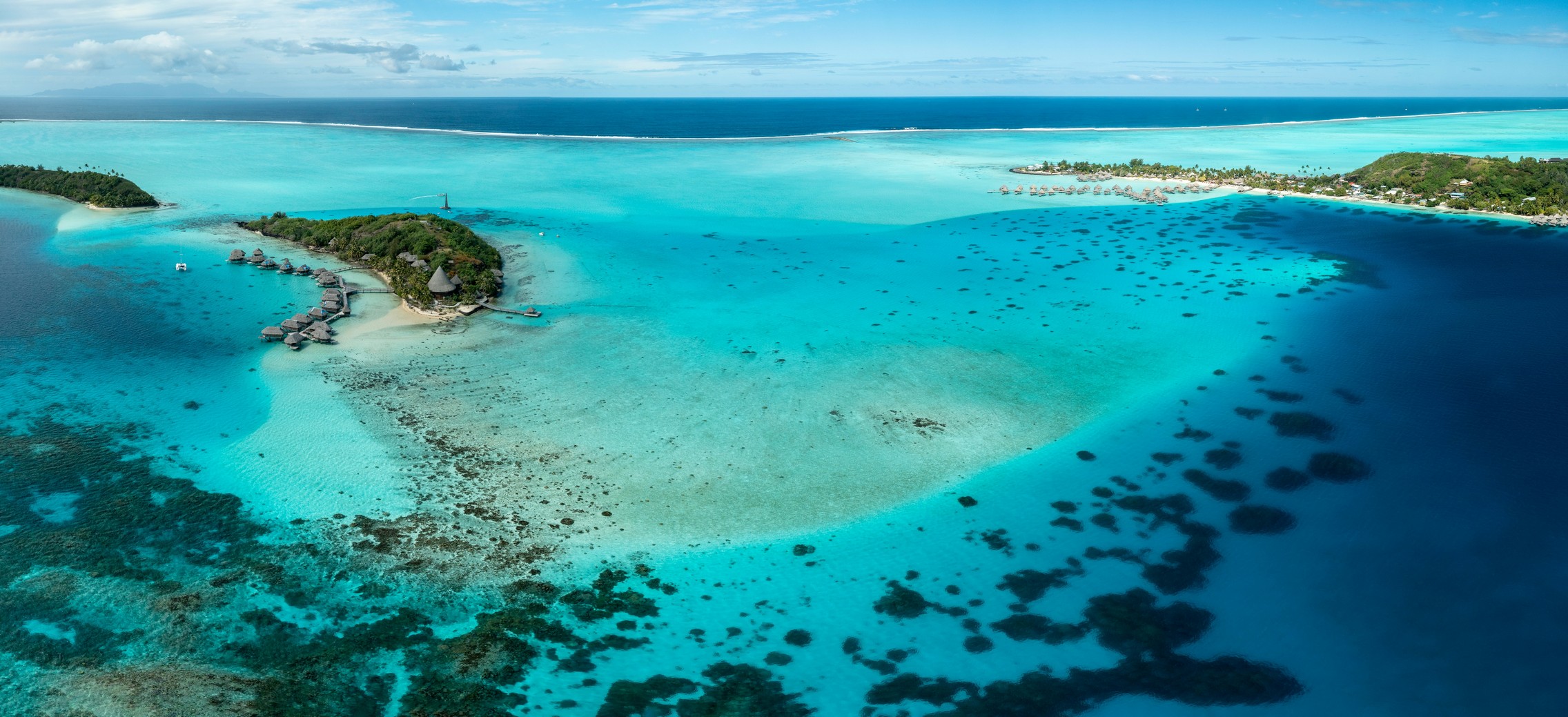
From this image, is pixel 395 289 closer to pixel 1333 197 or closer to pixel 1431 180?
pixel 1333 197

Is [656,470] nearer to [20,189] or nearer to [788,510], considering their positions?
[788,510]

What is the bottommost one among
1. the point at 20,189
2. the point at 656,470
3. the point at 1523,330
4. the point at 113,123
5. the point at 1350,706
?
the point at 1350,706

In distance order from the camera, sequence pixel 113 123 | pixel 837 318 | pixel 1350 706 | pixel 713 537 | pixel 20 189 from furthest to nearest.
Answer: pixel 113 123
pixel 20 189
pixel 837 318
pixel 713 537
pixel 1350 706

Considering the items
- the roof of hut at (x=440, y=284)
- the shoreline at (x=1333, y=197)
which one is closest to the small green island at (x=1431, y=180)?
the shoreline at (x=1333, y=197)

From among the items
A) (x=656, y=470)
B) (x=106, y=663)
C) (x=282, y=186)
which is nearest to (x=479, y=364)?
(x=656, y=470)

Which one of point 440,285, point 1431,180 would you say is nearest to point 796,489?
point 440,285

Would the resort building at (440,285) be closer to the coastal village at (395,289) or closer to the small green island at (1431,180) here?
the coastal village at (395,289)
